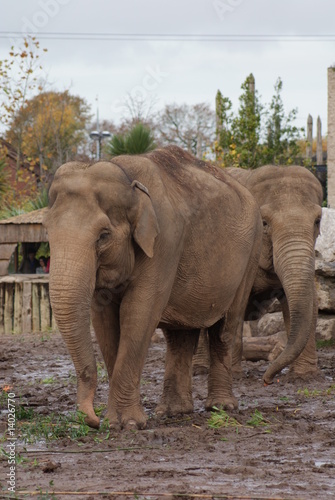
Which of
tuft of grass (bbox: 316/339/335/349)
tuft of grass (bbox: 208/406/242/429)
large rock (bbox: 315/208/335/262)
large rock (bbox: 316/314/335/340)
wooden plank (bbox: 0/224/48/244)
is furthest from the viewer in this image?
wooden plank (bbox: 0/224/48/244)

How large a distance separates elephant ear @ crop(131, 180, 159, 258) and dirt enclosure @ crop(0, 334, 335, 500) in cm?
138

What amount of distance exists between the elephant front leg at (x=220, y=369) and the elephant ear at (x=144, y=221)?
6.45 feet

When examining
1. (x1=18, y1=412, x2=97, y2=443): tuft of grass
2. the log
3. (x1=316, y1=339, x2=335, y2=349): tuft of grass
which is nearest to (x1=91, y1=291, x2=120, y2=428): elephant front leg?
(x1=18, y1=412, x2=97, y2=443): tuft of grass

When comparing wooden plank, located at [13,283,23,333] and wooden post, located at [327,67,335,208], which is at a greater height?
wooden post, located at [327,67,335,208]

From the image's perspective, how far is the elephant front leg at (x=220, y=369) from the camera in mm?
8914

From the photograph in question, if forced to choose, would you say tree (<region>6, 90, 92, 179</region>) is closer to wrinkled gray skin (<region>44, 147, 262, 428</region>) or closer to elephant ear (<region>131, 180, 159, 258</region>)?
wrinkled gray skin (<region>44, 147, 262, 428</region>)

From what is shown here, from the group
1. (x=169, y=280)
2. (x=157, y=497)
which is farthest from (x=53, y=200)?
(x=157, y=497)

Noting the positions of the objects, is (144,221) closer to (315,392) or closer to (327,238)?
(315,392)

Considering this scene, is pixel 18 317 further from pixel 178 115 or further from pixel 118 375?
pixel 178 115

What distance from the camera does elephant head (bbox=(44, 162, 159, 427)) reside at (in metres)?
6.85

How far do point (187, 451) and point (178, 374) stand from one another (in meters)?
2.02

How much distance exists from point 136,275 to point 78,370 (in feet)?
3.11

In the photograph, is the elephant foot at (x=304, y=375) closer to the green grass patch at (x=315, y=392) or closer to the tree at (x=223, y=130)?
the green grass patch at (x=315, y=392)

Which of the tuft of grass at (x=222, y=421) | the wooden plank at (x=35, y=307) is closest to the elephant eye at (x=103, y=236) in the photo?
the tuft of grass at (x=222, y=421)
